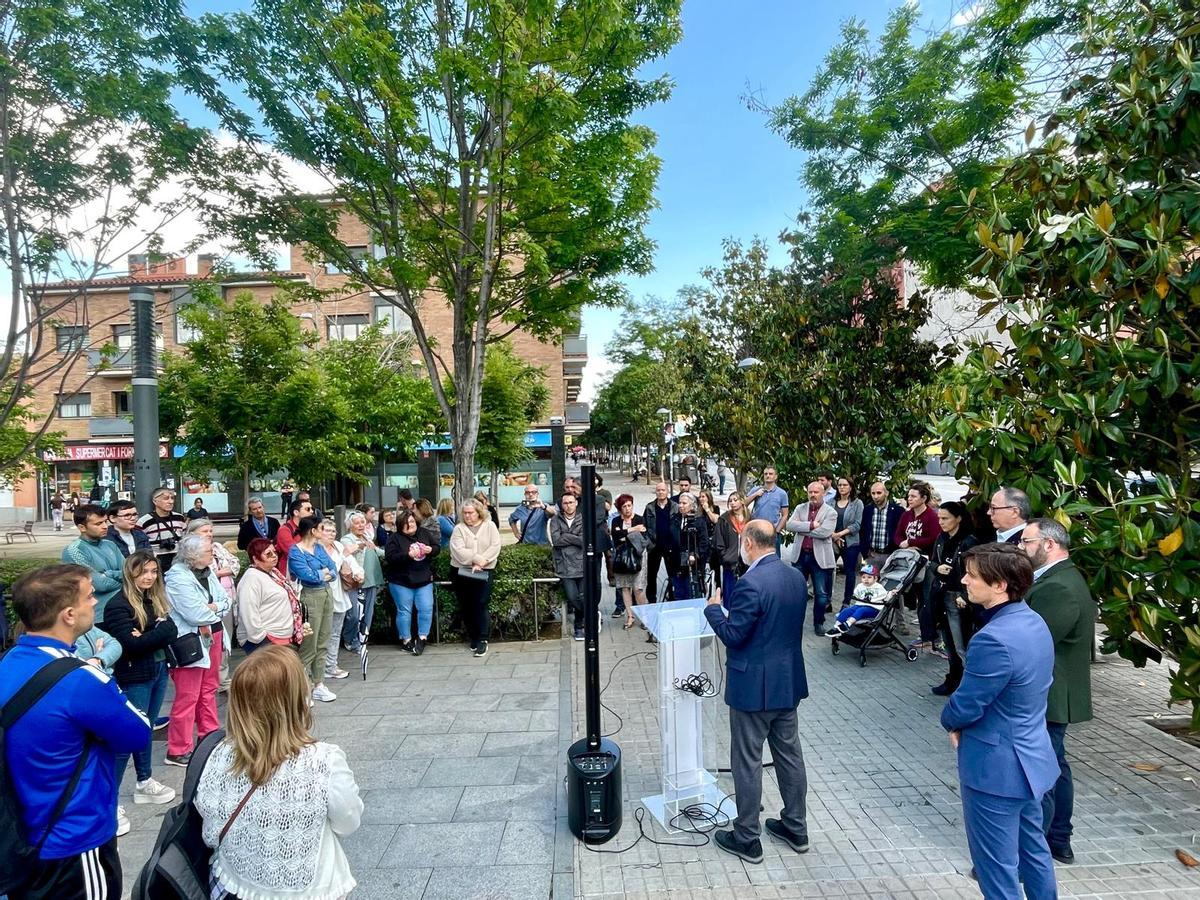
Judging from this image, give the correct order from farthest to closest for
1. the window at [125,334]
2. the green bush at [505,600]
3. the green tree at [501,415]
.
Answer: the green tree at [501,415], the green bush at [505,600], the window at [125,334]

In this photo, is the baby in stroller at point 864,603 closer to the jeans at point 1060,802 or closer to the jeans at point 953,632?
the jeans at point 953,632

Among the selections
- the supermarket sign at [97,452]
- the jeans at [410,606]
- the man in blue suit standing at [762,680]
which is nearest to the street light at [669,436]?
the jeans at [410,606]

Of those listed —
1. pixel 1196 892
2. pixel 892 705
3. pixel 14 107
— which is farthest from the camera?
pixel 14 107

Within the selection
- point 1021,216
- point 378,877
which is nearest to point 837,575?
point 1021,216

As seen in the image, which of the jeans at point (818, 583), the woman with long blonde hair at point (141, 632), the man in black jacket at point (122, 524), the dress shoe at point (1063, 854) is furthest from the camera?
the jeans at point (818, 583)

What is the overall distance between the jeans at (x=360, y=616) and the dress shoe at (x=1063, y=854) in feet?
22.7

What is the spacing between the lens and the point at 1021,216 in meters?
8.00

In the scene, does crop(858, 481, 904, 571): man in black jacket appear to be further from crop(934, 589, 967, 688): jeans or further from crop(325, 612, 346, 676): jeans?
crop(325, 612, 346, 676): jeans

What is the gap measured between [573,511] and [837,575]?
20.5 ft

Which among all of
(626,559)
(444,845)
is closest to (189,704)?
(444,845)

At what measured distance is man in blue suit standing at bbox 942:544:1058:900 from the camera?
307cm

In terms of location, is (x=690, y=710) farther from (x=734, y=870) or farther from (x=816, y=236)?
(x=816, y=236)

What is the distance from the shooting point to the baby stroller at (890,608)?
7.60 m

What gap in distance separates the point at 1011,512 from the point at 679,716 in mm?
2750
